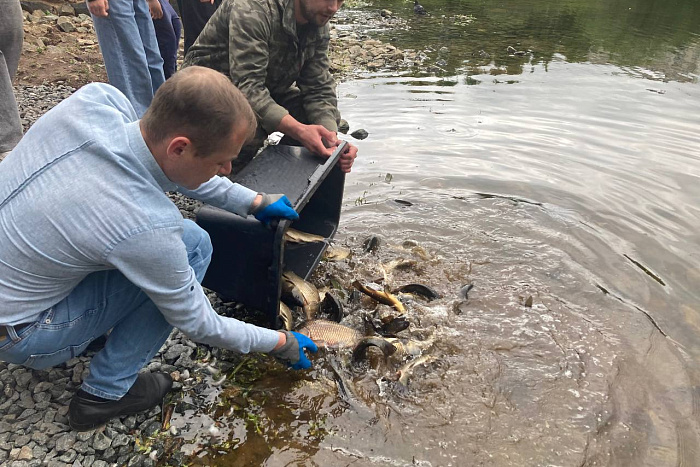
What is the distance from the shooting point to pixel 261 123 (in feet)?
14.3

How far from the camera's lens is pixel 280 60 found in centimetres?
456

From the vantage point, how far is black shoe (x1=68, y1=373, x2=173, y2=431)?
255 centimetres

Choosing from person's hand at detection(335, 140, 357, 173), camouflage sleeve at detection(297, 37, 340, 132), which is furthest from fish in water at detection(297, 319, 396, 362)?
camouflage sleeve at detection(297, 37, 340, 132)

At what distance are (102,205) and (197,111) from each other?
504 millimetres

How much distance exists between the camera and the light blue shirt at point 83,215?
1941mm

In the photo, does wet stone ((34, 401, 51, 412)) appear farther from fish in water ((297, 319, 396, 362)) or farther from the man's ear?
the man's ear

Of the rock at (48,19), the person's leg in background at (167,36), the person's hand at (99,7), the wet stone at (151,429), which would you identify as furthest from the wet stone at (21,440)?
the rock at (48,19)

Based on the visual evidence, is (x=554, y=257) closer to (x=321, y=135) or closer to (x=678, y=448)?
(x=678, y=448)

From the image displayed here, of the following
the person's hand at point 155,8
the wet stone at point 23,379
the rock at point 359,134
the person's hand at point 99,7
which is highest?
the person's hand at point 99,7

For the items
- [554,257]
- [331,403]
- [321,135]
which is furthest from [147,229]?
[554,257]

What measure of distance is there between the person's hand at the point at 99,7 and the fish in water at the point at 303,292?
8.70 feet

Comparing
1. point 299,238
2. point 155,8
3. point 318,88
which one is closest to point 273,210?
point 299,238

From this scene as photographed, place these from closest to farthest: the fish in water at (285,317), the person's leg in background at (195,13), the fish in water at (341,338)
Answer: the fish in water at (341,338) → the fish in water at (285,317) → the person's leg in background at (195,13)

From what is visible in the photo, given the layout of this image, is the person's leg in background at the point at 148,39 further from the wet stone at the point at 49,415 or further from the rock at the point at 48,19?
the rock at the point at 48,19
